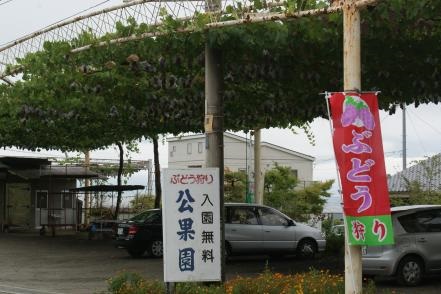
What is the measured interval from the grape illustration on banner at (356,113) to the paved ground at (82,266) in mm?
5242

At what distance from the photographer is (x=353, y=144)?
299 inches

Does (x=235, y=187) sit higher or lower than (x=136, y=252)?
higher

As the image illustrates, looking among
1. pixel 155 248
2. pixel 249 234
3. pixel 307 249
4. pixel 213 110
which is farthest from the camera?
pixel 155 248

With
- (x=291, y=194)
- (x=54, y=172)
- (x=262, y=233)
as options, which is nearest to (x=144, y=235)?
(x=262, y=233)

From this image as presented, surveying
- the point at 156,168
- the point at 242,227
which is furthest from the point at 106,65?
the point at 156,168

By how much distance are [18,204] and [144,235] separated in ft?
61.6

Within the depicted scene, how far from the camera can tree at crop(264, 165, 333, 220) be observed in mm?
35375

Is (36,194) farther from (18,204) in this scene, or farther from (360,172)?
(360,172)

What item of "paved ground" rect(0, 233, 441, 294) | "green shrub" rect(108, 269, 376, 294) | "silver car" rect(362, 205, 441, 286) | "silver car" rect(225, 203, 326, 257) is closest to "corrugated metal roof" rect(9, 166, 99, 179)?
"paved ground" rect(0, 233, 441, 294)

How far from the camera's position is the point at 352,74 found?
25.7ft

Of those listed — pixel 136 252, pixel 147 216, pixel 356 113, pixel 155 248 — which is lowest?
pixel 136 252

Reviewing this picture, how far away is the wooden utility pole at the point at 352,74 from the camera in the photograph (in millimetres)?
7820

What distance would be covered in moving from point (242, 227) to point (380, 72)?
27.7 ft

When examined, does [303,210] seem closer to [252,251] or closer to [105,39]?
[252,251]
